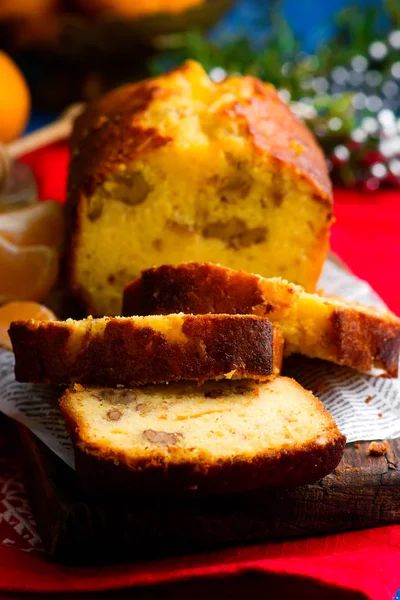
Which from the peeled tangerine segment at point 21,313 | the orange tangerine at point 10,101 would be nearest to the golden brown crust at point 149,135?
the peeled tangerine segment at point 21,313

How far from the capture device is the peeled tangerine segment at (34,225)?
3.42 meters

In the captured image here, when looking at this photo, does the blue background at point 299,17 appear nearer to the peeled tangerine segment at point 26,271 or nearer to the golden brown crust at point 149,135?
the golden brown crust at point 149,135

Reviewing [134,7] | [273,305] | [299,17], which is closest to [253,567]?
[273,305]

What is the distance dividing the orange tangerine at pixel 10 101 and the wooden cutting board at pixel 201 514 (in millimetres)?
3132

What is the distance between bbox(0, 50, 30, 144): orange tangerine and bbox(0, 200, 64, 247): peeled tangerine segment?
1.71m

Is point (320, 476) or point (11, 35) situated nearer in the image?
point (320, 476)

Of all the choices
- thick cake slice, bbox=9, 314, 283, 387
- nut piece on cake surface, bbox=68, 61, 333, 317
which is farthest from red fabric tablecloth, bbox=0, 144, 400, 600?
nut piece on cake surface, bbox=68, 61, 333, 317

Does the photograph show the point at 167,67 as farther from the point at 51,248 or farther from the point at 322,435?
the point at 322,435

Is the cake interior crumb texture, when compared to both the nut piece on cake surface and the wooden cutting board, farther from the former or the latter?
the nut piece on cake surface

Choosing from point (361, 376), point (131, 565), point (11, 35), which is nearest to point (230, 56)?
point (11, 35)

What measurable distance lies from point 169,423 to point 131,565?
40 cm

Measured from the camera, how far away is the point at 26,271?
3.36 m

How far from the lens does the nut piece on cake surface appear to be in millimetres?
3154

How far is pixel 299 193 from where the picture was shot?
318cm
